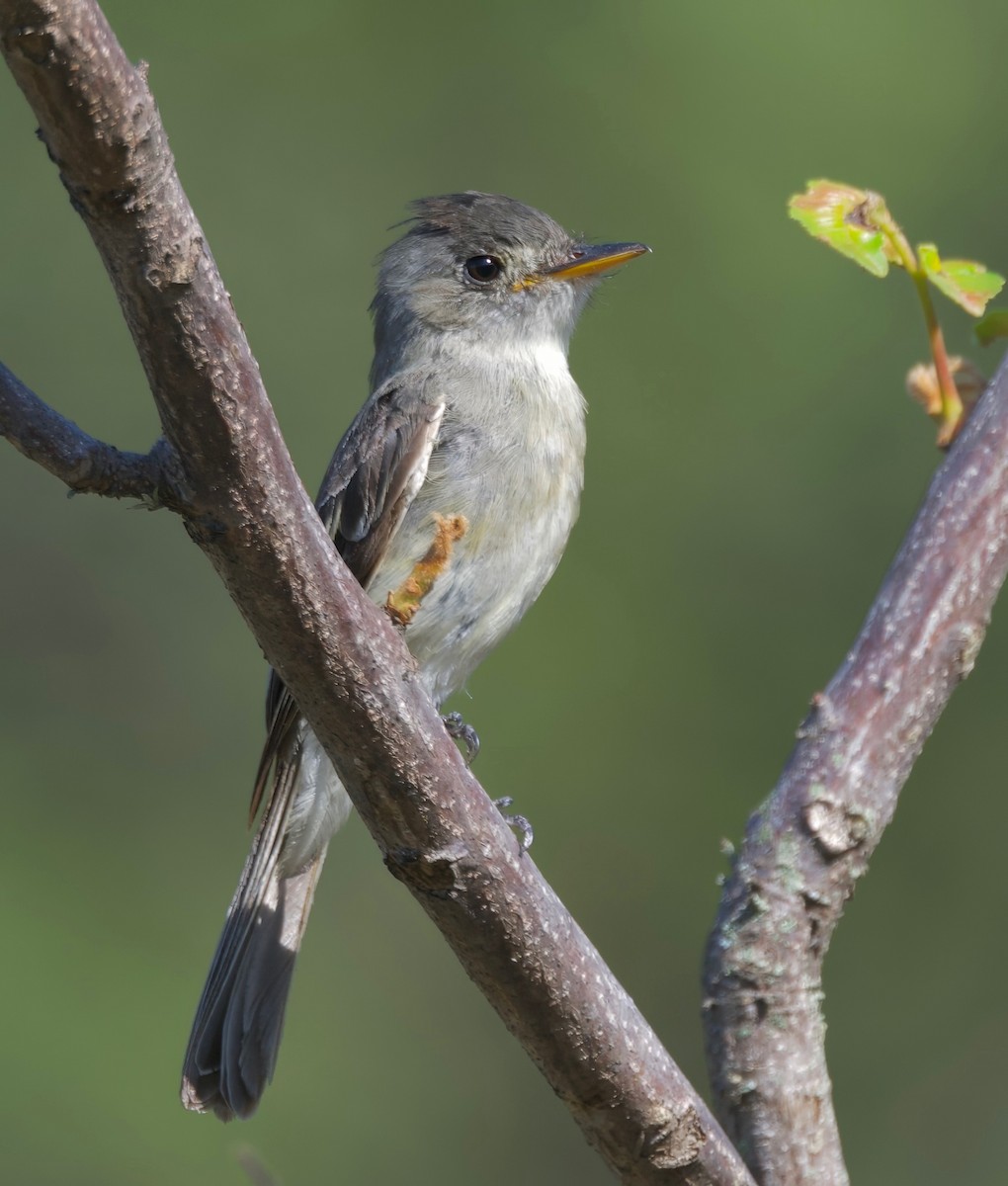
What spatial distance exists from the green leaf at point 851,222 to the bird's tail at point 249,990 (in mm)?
1852

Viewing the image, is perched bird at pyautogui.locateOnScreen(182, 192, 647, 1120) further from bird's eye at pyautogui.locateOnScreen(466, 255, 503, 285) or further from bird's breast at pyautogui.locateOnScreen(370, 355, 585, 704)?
bird's eye at pyautogui.locateOnScreen(466, 255, 503, 285)

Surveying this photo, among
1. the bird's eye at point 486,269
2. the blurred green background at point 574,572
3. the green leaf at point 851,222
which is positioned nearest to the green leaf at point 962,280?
the green leaf at point 851,222

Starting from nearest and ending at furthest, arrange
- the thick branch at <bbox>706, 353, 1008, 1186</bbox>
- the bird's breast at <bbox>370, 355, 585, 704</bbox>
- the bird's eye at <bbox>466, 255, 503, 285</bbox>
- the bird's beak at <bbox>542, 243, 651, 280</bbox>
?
the thick branch at <bbox>706, 353, 1008, 1186</bbox>
the bird's breast at <bbox>370, 355, 585, 704</bbox>
the bird's beak at <bbox>542, 243, 651, 280</bbox>
the bird's eye at <bbox>466, 255, 503, 285</bbox>

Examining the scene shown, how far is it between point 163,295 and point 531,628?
4.23 metres

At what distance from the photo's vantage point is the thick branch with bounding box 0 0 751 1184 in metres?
1.57

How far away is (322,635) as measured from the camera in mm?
1983

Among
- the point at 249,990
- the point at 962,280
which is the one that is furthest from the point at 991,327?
the point at 249,990

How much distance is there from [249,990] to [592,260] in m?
2.03

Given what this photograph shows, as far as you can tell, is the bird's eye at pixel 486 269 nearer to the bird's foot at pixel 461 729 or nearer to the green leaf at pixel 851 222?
the bird's foot at pixel 461 729

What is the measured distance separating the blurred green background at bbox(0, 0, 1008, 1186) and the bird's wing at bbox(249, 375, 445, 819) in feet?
7.51

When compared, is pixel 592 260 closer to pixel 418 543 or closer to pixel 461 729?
pixel 418 543

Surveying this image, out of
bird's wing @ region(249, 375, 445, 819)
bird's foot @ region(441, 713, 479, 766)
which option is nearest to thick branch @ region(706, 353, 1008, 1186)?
bird's foot @ region(441, 713, 479, 766)

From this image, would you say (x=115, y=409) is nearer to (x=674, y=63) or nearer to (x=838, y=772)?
(x=674, y=63)

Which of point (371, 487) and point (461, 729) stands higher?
point (371, 487)
